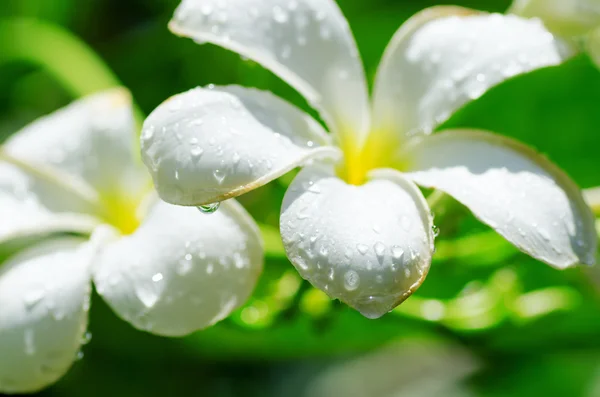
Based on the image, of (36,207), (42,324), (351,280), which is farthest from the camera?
(36,207)

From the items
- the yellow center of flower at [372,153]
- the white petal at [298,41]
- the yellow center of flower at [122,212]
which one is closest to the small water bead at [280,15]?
the white petal at [298,41]

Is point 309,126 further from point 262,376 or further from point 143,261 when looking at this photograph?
point 262,376

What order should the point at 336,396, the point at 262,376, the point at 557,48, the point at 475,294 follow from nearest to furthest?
1. the point at 557,48
2. the point at 475,294
3. the point at 262,376
4. the point at 336,396

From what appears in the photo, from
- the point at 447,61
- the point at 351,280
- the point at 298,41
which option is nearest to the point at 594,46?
the point at 447,61

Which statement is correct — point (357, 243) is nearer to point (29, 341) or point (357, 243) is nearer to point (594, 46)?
point (29, 341)

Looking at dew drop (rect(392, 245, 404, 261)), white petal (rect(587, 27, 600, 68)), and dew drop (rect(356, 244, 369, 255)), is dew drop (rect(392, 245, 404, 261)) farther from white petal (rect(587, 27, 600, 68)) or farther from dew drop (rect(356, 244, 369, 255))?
white petal (rect(587, 27, 600, 68))

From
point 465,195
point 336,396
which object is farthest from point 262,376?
point 465,195
